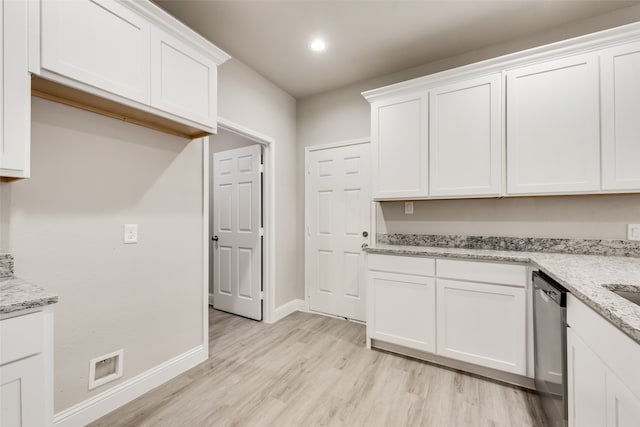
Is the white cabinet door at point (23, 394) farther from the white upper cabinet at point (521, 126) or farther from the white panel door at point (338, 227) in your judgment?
the white panel door at point (338, 227)

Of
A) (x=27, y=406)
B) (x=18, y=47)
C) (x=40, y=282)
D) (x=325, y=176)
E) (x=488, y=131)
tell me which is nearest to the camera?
(x=27, y=406)

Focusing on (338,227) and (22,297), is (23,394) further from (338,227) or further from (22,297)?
(338,227)

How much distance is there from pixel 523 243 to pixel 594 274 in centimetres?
96

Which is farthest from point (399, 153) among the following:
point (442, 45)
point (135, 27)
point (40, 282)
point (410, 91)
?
point (40, 282)

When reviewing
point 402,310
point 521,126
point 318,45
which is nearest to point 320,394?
point 402,310

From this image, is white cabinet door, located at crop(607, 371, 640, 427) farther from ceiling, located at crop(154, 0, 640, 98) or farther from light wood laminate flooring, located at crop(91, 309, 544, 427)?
ceiling, located at crop(154, 0, 640, 98)

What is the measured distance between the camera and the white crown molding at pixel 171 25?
1.56 m

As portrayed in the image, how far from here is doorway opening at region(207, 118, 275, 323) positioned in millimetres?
3234

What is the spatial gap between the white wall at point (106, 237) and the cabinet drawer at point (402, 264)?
152cm

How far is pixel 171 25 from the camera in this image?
68.1 inches

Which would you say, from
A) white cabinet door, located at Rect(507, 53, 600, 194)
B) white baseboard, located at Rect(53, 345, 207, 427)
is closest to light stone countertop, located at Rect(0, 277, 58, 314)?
white baseboard, located at Rect(53, 345, 207, 427)

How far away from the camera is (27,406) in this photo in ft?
3.22

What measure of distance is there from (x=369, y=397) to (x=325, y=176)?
7.62 ft

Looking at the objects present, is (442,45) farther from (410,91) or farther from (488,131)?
(488,131)
